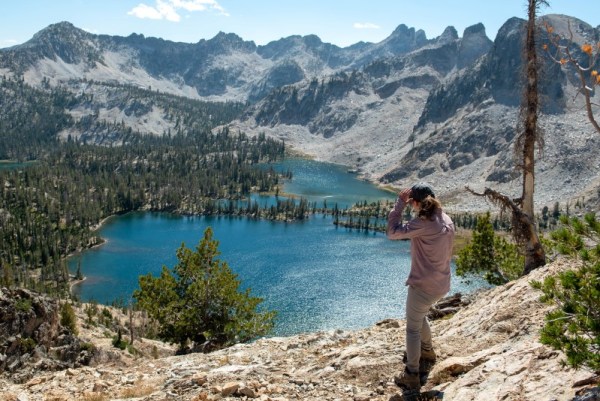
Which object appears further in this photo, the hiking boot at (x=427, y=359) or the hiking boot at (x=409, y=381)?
the hiking boot at (x=427, y=359)

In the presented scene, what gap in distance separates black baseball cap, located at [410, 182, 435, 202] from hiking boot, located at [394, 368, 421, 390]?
4.18 metres

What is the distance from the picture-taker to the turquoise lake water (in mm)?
94250

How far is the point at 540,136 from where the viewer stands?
69.6 feet

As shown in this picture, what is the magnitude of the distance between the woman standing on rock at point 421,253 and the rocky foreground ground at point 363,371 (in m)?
1.03

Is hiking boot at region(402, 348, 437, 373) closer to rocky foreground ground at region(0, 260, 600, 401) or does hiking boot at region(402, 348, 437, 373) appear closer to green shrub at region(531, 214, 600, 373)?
rocky foreground ground at region(0, 260, 600, 401)

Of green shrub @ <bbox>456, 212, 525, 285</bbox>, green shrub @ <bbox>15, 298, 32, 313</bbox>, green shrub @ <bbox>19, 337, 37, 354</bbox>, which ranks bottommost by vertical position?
green shrub @ <bbox>19, 337, 37, 354</bbox>

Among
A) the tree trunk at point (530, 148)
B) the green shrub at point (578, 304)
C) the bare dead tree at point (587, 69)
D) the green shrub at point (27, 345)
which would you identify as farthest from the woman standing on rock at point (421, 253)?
the green shrub at point (27, 345)

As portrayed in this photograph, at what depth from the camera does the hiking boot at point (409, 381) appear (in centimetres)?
1198

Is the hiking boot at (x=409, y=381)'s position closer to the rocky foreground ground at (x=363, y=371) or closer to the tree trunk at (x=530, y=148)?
the rocky foreground ground at (x=363, y=371)

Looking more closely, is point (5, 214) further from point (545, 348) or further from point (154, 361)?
point (545, 348)

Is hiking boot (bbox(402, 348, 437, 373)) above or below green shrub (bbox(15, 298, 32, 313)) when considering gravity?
above

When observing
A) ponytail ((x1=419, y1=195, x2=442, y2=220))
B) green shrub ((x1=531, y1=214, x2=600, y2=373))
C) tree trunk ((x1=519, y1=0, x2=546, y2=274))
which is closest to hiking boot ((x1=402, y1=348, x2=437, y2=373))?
ponytail ((x1=419, y1=195, x2=442, y2=220))

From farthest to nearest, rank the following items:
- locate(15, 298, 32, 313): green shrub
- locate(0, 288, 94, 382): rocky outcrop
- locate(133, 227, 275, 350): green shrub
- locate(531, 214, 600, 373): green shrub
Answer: locate(133, 227, 275, 350): green shrub → locate(15, 298, 32, 313): green shrub → locate(0, 288, 94, 382): rocky outcrop → locate(531, 214, 600, 373): green shrub

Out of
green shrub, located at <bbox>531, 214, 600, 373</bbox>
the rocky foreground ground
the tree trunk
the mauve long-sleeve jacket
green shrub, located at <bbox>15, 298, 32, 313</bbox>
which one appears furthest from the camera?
green shrub, located at <bbox>15, 298, 32, 313</bbox>
